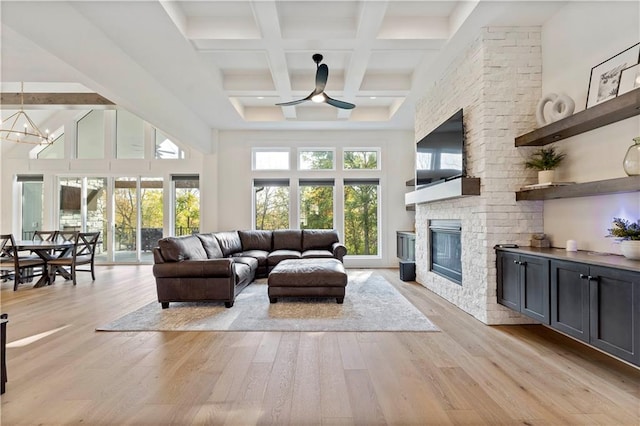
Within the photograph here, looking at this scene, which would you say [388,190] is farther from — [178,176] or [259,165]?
[178,176]

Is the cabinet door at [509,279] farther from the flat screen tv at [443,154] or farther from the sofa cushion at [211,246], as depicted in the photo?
the sofa cushion at [211,246]

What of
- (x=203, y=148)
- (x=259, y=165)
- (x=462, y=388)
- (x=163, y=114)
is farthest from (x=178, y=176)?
(x=462, y=388)

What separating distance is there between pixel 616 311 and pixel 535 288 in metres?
0.75

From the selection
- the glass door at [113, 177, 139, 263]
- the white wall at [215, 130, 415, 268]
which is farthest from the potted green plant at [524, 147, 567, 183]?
the glass door at [113, 177, 139, 263]

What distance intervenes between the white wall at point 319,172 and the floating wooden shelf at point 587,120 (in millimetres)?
3996

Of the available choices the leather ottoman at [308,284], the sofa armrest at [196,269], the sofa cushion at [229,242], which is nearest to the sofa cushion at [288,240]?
the sofa cushion at [229,242]

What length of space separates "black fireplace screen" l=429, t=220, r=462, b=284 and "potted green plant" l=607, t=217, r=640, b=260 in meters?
1.81

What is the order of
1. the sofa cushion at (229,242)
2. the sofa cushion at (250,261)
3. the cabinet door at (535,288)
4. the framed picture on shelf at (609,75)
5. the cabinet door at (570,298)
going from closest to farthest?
the cabinet door at (570,298) → the framed picture on shelf at (609,75) → the cabinet door at (535,288) → the sofa cushion at (250,261) → the sofa cushion at (229,242)

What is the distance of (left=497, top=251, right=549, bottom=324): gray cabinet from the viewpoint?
2.83m

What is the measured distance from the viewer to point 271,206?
7590mm

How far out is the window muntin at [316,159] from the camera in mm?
7566

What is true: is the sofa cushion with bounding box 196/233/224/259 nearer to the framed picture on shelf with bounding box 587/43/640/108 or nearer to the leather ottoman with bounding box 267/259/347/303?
the leather ottoman with bounding box 267/259/347/303

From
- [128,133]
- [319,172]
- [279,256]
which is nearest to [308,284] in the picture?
[279,256]

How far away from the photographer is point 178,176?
7.79 meters
